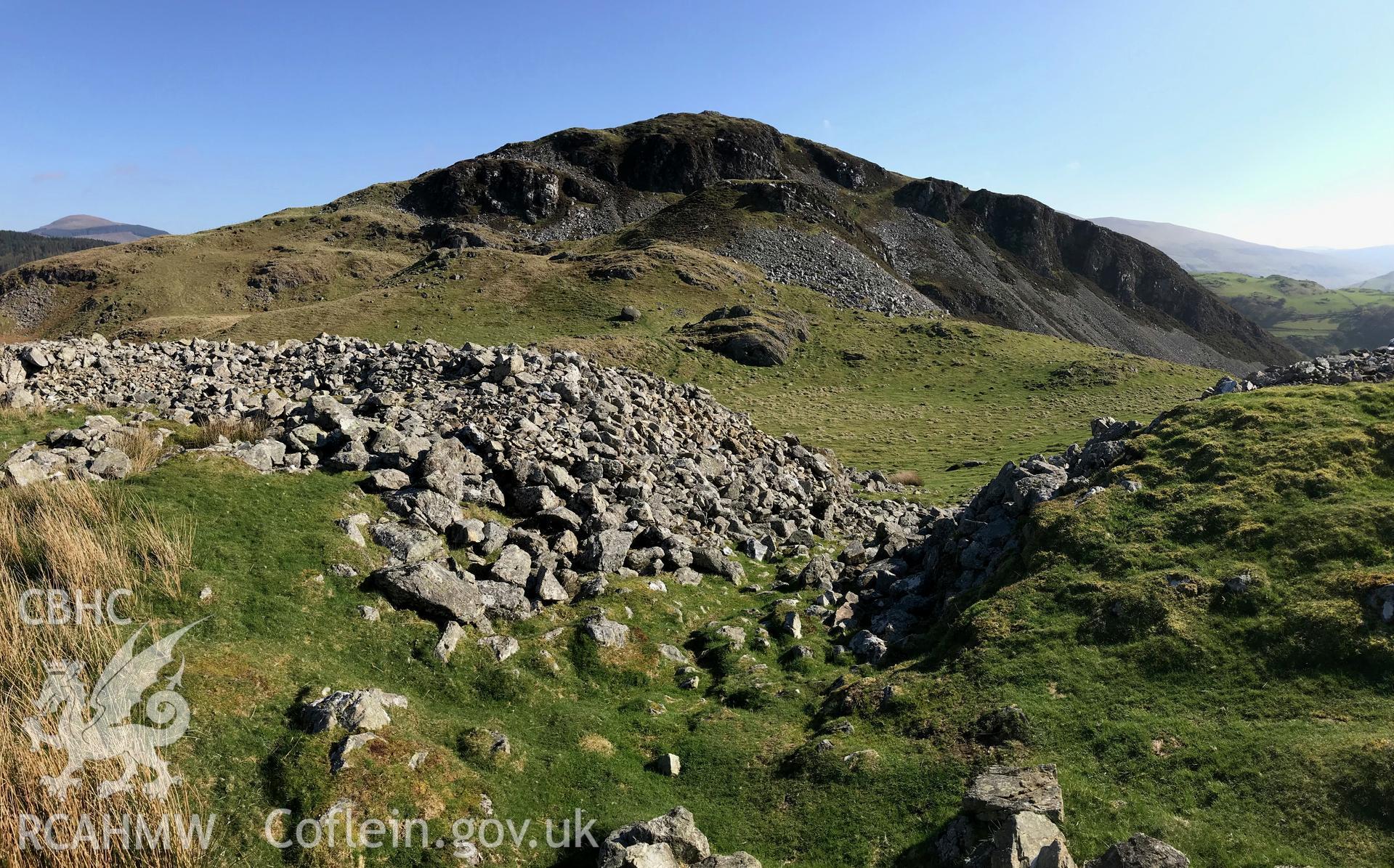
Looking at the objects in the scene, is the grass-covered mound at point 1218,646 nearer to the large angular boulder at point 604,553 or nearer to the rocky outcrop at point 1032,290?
the large angular boulder at point 604,553

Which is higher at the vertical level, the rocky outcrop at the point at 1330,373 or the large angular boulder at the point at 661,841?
the rocky outcrop at the point at 1330,373

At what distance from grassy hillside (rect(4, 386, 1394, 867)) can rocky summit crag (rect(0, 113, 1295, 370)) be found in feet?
220

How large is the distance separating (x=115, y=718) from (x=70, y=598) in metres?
3.84

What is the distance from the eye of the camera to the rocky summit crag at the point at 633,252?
11556 centimetres

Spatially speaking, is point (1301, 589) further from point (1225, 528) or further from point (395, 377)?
point (395, 377)

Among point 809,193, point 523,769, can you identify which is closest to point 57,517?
point 523,769

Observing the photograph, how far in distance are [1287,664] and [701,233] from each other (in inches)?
5071

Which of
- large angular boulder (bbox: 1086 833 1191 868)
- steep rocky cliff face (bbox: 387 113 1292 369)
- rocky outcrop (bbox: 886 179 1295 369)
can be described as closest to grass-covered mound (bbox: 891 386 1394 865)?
large angular boulder (bbox: 1086 833 1191 868)

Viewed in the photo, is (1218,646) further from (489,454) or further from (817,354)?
(817,354)

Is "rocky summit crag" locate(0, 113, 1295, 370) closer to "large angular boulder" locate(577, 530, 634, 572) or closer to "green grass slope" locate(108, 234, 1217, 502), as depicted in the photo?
"green grass slope" locate(108, 234, 1217, 502)

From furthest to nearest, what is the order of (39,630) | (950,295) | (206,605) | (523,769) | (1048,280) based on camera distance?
1. (1048,280)
2. (950,295)
3. (206,605)
4. (523,769)
5. (39,630)

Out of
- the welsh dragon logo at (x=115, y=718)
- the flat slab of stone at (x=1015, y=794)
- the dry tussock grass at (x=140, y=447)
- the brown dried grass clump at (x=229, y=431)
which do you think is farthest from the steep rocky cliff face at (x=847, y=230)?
the welsh dragon logo at (x=115, y=718)

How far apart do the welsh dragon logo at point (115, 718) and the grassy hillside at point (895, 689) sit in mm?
365

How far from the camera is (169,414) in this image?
83.3 ft
